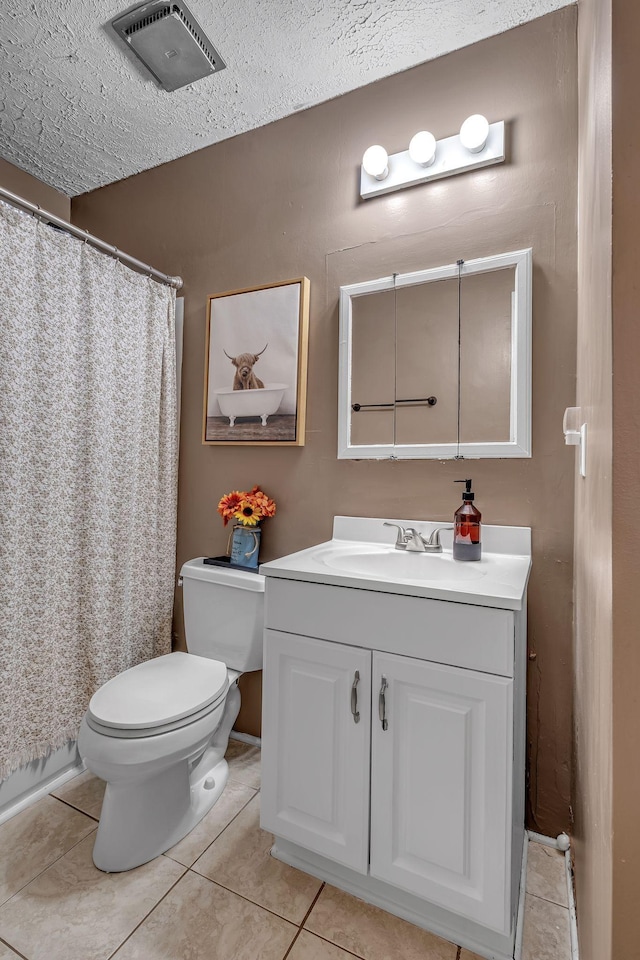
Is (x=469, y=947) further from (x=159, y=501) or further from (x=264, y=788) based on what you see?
(x=159, y=501)

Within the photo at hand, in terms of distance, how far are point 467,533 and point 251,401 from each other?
0.99 m

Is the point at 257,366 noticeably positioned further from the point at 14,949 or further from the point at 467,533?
the point at 14,949

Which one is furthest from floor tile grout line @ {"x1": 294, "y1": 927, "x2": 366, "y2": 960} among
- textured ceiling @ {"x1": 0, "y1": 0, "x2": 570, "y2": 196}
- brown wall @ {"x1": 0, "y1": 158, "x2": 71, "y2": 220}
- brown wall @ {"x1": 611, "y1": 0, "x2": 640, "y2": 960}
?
brown wall @ {"x1": 0, "y1": 158, "x2": 71, "y2": 220}

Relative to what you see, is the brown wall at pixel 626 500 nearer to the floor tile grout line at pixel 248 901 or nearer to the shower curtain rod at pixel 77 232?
the floor tile grout line at pixel 248 901

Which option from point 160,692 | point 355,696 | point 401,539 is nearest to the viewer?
point 355,696

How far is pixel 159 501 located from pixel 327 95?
5.52ft

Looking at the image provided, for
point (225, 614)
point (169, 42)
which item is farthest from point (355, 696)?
point (169, 42)

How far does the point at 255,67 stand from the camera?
5.38 feet

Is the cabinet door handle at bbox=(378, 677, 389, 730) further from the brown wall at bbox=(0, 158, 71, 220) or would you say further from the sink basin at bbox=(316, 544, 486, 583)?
the brown wall at bbox=(0, 158, 71, 220)

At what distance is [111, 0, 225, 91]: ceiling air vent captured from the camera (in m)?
1.44

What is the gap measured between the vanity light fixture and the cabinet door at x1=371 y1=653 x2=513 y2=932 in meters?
1.51

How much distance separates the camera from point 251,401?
1.89 meters

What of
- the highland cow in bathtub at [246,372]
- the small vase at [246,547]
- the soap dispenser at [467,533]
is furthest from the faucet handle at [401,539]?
the highland cow in bathtub at [246,372]

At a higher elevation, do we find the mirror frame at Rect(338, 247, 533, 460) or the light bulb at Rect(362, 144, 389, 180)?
the light bulb at Rect(362, 144, 389, 180)
